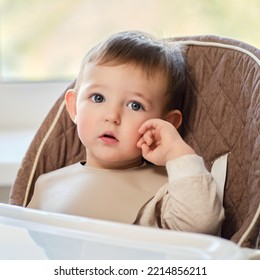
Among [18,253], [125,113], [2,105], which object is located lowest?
[2,105]

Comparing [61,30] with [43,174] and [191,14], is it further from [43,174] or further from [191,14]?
[43,174]

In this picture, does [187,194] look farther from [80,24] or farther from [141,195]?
[80,24]

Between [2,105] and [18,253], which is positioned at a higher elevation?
[18,253]

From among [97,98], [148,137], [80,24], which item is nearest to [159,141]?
[148,137]

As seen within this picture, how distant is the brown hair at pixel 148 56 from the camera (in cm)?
117

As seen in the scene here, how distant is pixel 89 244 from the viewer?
80cm

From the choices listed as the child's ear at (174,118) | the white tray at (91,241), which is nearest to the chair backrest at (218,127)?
the child's ear at (174,118)

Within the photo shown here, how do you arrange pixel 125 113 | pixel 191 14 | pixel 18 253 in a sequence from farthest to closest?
pixel 191 14 < pixel 125 113 < pixel 18 253

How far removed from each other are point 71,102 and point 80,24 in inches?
20.9

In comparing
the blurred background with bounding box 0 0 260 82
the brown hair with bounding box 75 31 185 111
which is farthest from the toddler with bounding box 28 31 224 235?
the blurred background with bounding box 0 0 260 82

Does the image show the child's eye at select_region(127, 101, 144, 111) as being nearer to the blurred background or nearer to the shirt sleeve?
the shirt sleeve
